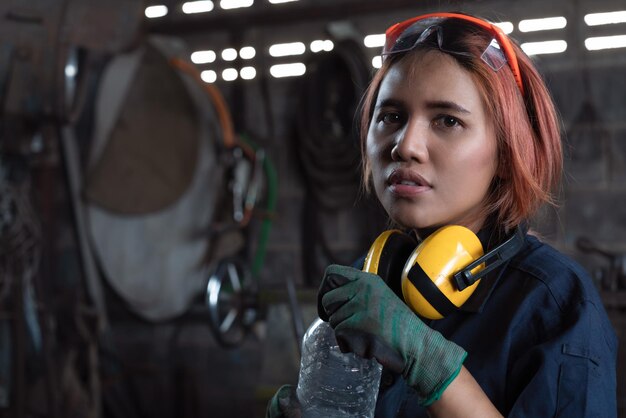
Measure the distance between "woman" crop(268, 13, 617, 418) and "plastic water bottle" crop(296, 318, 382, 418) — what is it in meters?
0.03

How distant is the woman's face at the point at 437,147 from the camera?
1071mm

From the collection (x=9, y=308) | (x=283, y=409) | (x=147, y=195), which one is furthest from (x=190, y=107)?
(x=283, y=409)

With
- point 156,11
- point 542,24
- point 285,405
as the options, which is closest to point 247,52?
point 156,11

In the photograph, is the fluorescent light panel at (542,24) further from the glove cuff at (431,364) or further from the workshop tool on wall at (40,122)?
the glove cuff at (431,364)

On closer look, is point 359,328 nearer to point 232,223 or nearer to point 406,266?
point 406,266

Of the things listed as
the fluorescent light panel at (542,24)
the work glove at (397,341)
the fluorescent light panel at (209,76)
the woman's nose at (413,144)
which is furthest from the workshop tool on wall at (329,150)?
the work glove at (397,341)

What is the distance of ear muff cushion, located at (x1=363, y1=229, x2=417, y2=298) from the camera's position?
43.6 inches

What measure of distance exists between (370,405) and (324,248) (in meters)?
3.12

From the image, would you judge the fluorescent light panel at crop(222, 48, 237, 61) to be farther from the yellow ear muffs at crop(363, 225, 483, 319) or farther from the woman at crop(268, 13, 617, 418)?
the yellow ear muffs at crop(363, 225, 483, 319)

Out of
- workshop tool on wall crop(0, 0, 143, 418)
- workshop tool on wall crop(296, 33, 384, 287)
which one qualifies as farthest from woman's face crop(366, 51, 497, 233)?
workshop tool on wall crop(296, 33, 384, 287)

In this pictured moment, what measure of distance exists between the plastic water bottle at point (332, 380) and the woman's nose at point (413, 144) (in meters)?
0.30

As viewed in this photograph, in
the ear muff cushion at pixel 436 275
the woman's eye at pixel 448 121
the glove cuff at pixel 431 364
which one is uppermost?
the woman's eye at pixel 448 121

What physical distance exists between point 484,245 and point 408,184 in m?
0.16

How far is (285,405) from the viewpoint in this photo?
1146 millimetres
